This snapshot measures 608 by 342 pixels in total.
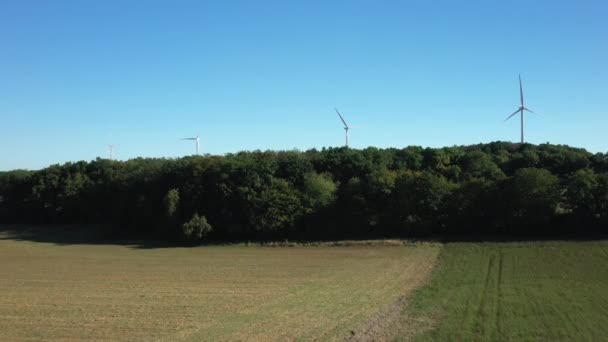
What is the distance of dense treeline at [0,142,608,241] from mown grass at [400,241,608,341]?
1252 centimetres

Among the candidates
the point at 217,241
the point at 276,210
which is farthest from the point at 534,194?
the point at 217,241

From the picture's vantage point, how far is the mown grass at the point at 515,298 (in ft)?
76.3

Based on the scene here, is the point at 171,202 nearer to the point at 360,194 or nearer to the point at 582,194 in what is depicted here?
the point at 360,194

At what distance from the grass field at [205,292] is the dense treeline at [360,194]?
894 centimetres

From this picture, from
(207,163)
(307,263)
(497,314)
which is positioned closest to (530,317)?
(497,314)

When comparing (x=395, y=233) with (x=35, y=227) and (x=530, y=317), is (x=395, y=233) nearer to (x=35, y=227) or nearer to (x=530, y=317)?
(x=530, y=317)

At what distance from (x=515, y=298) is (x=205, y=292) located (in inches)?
764

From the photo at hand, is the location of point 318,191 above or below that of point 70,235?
above

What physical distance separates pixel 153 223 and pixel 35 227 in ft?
104

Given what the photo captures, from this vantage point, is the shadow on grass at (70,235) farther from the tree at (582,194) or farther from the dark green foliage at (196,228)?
the tree at (582,194)

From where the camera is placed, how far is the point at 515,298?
31.6 metres

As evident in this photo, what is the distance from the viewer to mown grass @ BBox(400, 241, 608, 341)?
2327 cm

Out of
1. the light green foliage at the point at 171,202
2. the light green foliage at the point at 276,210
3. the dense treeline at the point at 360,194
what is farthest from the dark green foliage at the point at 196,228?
the light green foliage at the point at 276,210

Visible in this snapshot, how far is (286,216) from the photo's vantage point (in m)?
76.1
